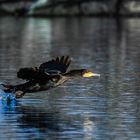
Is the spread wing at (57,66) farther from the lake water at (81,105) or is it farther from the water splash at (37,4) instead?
the water splash at (37,4)

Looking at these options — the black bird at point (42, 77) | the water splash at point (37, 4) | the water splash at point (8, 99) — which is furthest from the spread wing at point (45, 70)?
the water splash at point (37, 4)

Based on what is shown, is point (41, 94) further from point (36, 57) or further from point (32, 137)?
point (36, 57)

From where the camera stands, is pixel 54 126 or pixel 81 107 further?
pixel 81 107

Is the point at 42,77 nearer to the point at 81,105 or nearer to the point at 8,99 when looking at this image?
the point at 81,105

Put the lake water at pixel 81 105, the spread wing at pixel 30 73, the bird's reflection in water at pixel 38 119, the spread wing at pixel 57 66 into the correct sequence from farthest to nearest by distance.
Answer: the spread wing at pixel 57 66 → the spread wing at pixel 30 73 → the bird's reflection in water at pixel 38 119 → the lake water at pixel 81 105

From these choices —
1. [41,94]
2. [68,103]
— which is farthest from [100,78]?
[68,103]

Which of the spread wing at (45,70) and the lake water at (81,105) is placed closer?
the lake water at (81,105)

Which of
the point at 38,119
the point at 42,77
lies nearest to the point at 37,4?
the point at 42,77

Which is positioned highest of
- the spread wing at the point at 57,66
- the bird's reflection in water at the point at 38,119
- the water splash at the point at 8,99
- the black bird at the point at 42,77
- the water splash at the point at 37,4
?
the water splash at the point at 37,4

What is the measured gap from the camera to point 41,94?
17203mm

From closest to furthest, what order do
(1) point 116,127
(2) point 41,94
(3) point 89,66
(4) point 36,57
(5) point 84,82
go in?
(1) point 116,127, (2) point 41,94, (5) point 84,82, (3) point 89,66, (4) point 36,57

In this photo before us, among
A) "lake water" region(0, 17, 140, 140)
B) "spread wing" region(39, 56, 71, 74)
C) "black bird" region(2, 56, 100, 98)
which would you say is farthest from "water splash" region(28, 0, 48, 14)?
"black bird" region(2, 56, 100, 98)

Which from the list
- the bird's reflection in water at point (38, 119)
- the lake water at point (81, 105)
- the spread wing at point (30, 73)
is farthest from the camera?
the spread wing at point (30, 73)

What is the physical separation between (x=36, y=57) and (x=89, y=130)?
1464cm
